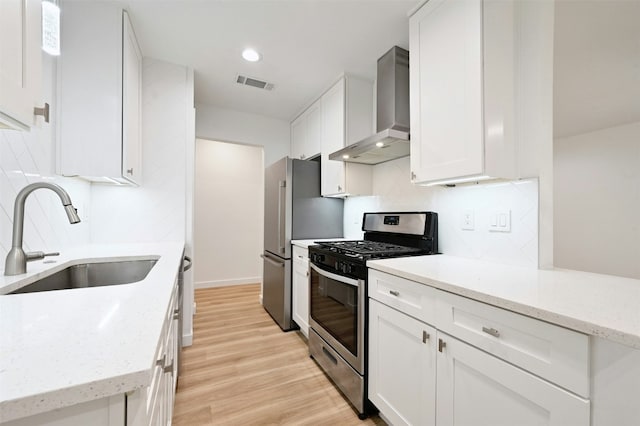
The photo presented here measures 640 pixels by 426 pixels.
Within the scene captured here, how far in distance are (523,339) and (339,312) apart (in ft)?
3.64

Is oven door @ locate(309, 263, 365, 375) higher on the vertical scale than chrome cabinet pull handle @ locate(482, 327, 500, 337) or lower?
lower

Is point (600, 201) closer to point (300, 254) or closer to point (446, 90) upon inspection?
point (446, 90)

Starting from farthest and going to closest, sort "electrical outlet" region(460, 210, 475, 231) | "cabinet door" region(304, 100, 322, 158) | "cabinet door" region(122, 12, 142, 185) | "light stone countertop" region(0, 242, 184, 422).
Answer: "cabinet door" region(304, 100, 322, 158) < "cabinet door" region(122, 12, 142, 185) < "electrical outlet" region(460, 210, 475, 231) < "light stone countertop" region(0, 242, 184, 422)

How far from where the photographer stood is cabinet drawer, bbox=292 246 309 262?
92.7 inches

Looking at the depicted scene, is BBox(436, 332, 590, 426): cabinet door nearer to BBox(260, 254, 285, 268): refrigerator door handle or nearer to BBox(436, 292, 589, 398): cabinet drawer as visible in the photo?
BBox(436, 292, 589, 398): cabinet drawer

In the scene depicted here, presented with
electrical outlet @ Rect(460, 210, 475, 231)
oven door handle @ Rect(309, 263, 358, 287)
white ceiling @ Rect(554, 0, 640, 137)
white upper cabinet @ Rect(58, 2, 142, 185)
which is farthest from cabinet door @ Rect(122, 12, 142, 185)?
white ceiling @ Rect(554, 0, 640, 137)

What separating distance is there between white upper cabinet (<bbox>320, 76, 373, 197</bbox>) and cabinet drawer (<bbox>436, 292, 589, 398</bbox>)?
1.50 metres

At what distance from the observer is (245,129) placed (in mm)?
3354

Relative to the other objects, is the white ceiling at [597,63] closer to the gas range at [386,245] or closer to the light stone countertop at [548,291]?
the gas range at [386,245]

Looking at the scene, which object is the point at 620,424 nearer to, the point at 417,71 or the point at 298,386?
the point at 298,386

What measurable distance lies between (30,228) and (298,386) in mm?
1807

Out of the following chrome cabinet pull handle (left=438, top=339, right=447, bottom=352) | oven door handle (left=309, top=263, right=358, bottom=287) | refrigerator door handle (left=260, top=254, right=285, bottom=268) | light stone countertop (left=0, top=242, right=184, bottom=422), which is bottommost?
chrome cabinet pull handle (left=438, top=339, right=447, bottom=352)

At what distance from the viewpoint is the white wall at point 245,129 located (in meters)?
3.15

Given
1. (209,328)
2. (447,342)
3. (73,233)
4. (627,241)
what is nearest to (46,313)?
(447,342)
